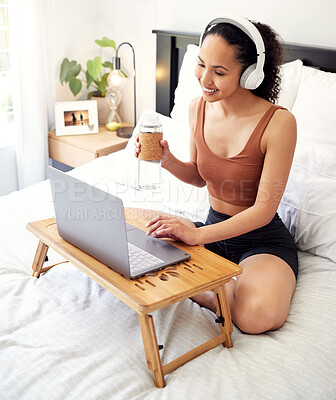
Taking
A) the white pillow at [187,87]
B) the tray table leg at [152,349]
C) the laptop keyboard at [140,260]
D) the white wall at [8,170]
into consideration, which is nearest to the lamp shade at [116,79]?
the white pillow at [187,87]

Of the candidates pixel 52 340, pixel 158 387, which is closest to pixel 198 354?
pixel 158 387

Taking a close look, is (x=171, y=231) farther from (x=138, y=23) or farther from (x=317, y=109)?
(x=138, y=23)

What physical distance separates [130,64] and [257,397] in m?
2.41

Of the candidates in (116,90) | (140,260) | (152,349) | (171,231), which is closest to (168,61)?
(116,90)

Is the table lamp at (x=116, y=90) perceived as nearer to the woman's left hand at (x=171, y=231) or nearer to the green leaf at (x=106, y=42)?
the green leaf at (x=106, y=42)

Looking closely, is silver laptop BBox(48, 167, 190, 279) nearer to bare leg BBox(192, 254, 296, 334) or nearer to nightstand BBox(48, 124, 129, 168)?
bare leg BBox(192, 254, 296, 334)

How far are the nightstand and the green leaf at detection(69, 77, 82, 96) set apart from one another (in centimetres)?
28

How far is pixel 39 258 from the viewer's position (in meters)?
1.48

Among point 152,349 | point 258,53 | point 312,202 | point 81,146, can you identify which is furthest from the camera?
point 81,146

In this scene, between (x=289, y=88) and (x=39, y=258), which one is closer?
(x=39, y=258)

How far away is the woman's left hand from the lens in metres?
1.32

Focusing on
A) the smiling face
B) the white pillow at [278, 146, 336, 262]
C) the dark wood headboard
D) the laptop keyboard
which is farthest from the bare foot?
the dark wood headboard

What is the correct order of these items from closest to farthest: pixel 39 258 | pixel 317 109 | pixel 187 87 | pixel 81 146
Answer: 1. pixel 39 258
2. pixel 317 109
3. pixel 187 87
4. pixel 81 146

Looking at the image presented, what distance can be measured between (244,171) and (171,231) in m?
0.36
